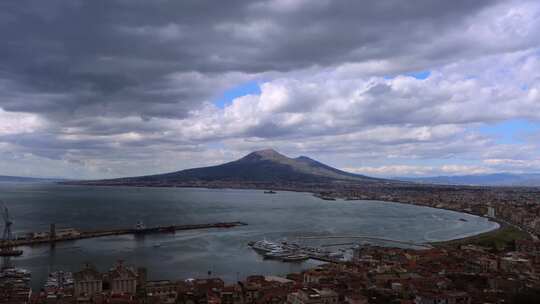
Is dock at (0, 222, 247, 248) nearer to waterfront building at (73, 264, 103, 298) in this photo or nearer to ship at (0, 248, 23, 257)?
ship at (0, 248, 23, 257)

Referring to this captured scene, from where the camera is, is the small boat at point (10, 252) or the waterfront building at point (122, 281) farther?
the small boat at point (10, 252)

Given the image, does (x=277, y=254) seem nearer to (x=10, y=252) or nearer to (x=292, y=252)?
(x=292, y=252)

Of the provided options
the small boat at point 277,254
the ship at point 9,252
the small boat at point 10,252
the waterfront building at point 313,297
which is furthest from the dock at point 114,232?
the waterfront building at point 313,297

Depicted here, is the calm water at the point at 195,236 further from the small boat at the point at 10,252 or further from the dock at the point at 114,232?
the dock at the point at 114,232

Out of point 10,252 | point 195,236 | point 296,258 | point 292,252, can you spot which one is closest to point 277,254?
point 296,258

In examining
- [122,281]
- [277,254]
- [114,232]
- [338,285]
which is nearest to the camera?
[338,285]

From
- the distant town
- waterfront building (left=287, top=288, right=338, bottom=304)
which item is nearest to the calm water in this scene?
the distant town
